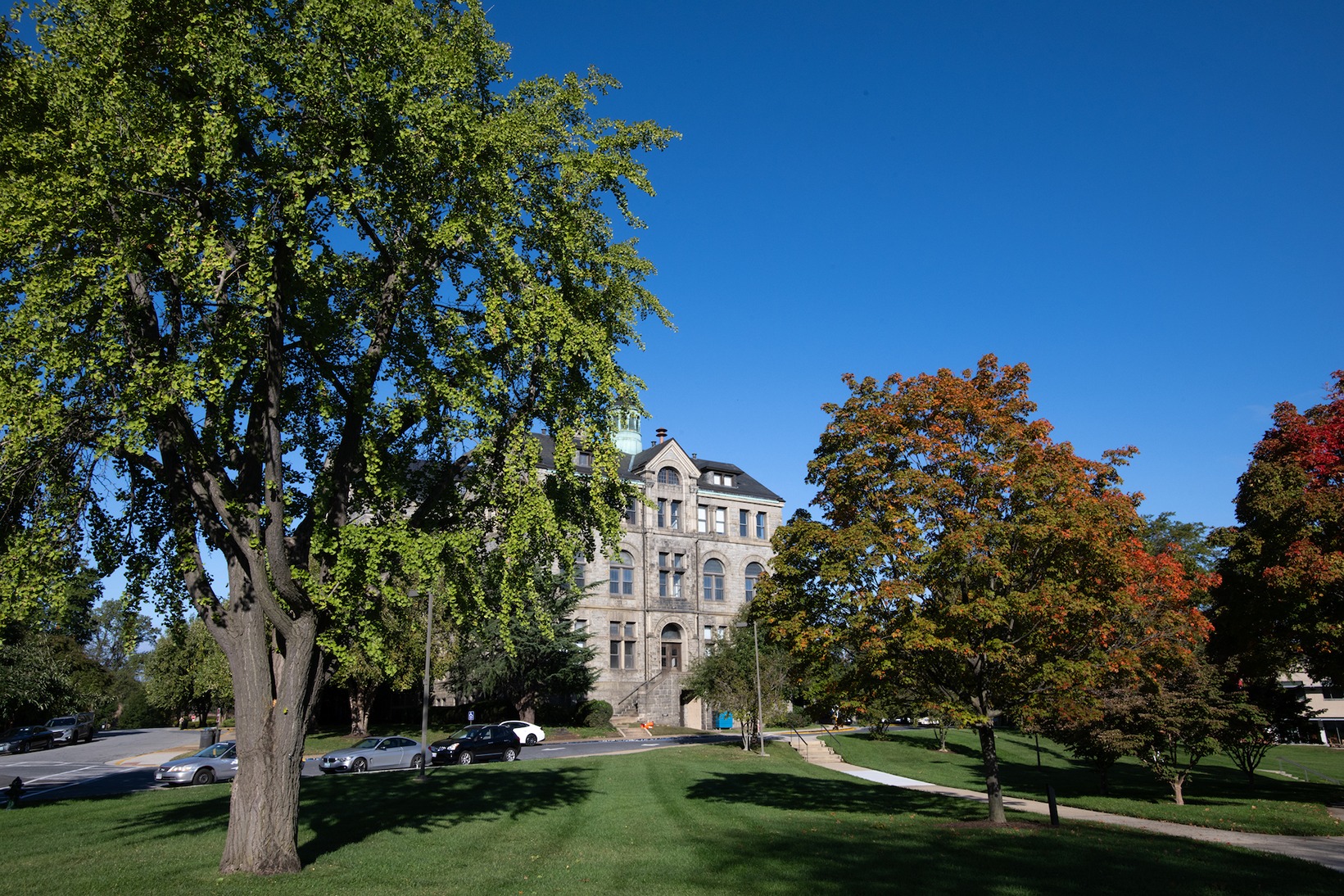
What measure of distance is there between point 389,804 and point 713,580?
39.3 metres

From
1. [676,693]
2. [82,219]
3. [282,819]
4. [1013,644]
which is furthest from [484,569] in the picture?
[676,693]

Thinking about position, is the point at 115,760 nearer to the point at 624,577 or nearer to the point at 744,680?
the point at 624,577

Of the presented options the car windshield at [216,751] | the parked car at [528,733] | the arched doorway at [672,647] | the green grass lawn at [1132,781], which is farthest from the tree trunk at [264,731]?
the arched doorway at [672,647]

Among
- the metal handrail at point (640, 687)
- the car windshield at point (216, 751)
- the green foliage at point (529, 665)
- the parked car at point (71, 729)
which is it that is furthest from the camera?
the metal handrail at point (640, 687)

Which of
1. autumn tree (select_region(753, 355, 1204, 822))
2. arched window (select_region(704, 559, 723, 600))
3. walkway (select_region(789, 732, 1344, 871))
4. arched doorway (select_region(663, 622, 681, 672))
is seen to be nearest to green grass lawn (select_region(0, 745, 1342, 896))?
walkway (select_region(789, 732, 1344, 871))

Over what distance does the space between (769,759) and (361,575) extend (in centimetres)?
2756

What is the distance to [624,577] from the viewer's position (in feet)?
183

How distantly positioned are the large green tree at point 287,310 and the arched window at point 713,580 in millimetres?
44497

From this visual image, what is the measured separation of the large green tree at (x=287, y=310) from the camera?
10805 mm

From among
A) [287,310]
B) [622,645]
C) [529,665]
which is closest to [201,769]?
[529,665]

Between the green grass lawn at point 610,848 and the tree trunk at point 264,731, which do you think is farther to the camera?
Answer: the tree trunk at point 264,731

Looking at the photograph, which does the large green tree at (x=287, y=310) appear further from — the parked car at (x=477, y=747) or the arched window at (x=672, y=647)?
the arched window at (x=672, y=647)

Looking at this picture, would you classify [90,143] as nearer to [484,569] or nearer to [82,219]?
[82,219]

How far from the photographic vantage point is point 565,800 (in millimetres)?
21422
